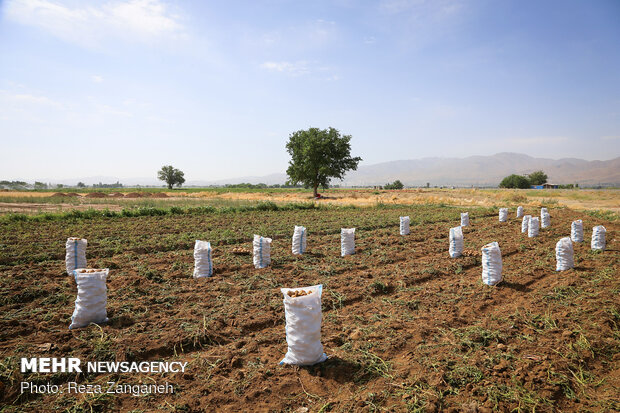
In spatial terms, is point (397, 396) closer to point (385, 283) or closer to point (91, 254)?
point (385, 283)

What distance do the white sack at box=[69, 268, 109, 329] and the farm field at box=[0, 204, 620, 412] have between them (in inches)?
10.1

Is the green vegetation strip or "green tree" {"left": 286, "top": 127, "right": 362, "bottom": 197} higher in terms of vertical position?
"green tree" {"left": 286, "top": 127, "right": 362, "bottom": 197}

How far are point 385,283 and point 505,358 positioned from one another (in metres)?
2.87

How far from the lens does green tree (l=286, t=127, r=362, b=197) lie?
1796 inches

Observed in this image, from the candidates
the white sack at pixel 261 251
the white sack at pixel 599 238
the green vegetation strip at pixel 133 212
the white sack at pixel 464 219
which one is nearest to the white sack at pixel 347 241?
the white sack at pixel 261 251

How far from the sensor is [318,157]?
45.9 metres

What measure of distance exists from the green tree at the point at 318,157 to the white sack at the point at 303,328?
41401 mm

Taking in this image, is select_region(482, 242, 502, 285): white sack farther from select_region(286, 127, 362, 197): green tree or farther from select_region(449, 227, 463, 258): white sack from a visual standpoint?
select_region(286, 127, 362, 197): green tree

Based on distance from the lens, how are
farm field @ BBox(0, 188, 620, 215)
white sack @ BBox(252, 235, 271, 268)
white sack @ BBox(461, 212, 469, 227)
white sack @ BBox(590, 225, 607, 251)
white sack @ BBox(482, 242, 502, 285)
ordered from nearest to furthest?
white sack @ BBox(482, 242, 502, 285) → white sack @ BBox(252, 235, 271, 268) → white sack @ BBox(590, 225, 607, 251) → white sack @ BBox(461, 212, 469, 227) → farm field @ BBox(0, 188, 620, 215)

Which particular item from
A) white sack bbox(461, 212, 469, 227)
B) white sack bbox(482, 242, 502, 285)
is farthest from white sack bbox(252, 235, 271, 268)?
white sack bbox(461, 212, 469, 227)

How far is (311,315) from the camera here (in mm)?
3701

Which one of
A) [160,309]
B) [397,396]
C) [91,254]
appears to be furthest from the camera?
[91,254]

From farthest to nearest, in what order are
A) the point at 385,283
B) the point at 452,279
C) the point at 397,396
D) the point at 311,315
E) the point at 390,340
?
the point at 452,279
the point at 385,283
the point at 390,340
the point at 311,315
the point at 397,396

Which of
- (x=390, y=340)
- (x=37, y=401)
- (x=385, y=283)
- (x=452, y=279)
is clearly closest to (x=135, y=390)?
(x=37, y=401)
